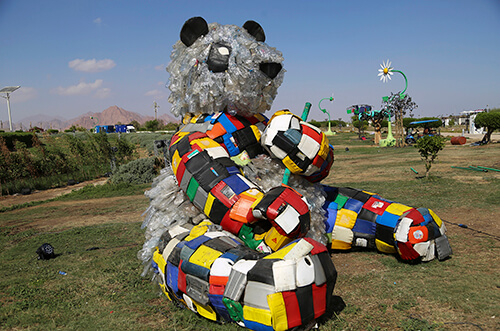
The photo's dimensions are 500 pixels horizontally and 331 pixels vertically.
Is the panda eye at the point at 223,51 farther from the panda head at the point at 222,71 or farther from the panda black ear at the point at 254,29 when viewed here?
the panda black ear at the point at 254,29

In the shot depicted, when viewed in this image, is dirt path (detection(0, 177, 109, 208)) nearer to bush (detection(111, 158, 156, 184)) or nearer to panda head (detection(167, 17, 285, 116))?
bush (detection(111, 158, 156, 184))

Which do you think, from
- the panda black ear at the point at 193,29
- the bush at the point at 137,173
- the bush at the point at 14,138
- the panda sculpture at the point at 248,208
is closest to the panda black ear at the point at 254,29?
the panda sculpture at the point at 248,208

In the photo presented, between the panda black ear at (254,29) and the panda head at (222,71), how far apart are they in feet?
0.65

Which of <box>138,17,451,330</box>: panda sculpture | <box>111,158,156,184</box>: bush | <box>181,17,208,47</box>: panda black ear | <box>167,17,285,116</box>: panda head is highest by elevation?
<box>181,17,208,47</box>: panda black ear

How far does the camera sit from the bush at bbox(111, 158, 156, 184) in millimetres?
14599

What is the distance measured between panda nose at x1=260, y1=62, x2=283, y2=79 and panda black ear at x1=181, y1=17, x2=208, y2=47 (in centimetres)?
74

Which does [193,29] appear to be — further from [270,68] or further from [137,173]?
[137,173]

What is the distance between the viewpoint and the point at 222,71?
3.53m

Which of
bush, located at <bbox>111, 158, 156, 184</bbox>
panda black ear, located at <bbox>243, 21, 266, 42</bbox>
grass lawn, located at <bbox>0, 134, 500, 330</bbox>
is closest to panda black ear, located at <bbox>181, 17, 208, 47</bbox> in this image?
panda black ear, located at <bbox>243, 21, 266, 42</bbox>

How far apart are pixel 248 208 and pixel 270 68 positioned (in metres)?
1.58

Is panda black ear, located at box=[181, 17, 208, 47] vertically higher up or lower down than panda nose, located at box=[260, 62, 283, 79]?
higher up

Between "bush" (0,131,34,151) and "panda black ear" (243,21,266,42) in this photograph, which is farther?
"bush" (0,131,34,151)

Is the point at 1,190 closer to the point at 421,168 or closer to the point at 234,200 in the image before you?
the point at 234,200

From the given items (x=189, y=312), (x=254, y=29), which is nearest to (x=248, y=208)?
(x=189, y=312)
